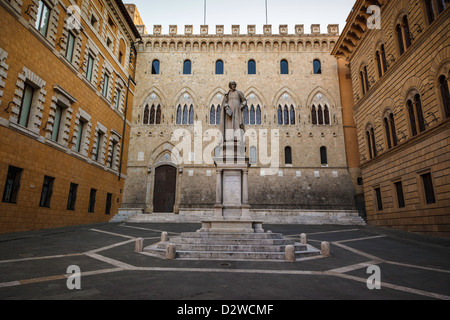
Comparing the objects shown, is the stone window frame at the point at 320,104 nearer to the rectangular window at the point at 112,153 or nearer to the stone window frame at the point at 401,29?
the stone window frame at the point at 401,29

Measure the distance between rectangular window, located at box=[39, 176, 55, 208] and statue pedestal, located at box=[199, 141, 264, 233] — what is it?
9.19m

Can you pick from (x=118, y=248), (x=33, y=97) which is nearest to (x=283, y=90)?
(x=33, y=97)

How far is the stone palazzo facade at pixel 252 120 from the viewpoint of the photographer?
2306cm

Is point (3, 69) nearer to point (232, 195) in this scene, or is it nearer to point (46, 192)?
point (46, 192)

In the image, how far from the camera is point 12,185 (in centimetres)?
1172

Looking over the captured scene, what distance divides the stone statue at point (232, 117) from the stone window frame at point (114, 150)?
43.2ft

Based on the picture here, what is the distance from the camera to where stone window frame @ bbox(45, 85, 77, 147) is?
1401 cm

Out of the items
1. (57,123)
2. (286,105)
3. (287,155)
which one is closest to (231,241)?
(57,123)

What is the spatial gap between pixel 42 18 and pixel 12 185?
8.19 m

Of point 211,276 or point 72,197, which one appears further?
point 72,197

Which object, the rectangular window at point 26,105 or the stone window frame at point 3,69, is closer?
the stone window frame at point 3,69

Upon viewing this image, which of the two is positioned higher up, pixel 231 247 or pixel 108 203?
pixel 108 203

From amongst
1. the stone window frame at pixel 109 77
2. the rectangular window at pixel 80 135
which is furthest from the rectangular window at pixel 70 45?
the rectangular window at pixel 80 135
